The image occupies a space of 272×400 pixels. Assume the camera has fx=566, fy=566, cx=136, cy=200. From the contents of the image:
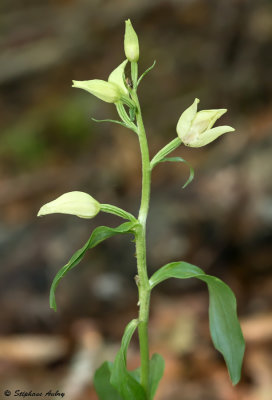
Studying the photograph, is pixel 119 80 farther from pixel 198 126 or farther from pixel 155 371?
pixel 155 371

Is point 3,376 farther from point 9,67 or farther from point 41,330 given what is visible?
point 9,67

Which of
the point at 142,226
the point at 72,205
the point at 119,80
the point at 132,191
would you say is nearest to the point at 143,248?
the point at 142,226

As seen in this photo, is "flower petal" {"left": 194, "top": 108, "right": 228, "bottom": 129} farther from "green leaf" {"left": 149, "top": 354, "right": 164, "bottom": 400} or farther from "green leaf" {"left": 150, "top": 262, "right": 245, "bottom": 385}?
"green leaf" {"left": 149, "top": 354, "right": 164, "bottom": 400}

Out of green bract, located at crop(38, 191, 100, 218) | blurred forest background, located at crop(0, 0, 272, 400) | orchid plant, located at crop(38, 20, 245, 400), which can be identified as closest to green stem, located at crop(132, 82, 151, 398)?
orchid plant, located at crop(38, 20, 245, 400)

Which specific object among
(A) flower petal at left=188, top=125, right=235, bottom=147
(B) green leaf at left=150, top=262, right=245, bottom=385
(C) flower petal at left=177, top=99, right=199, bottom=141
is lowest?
(B) green leaf at left=150, top=262, right=245, bottom=385

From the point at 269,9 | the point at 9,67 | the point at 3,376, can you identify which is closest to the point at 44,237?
the point at 3,376

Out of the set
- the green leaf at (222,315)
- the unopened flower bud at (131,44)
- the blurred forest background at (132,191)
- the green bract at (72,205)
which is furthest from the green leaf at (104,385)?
the blurred forest background at (132,191)
